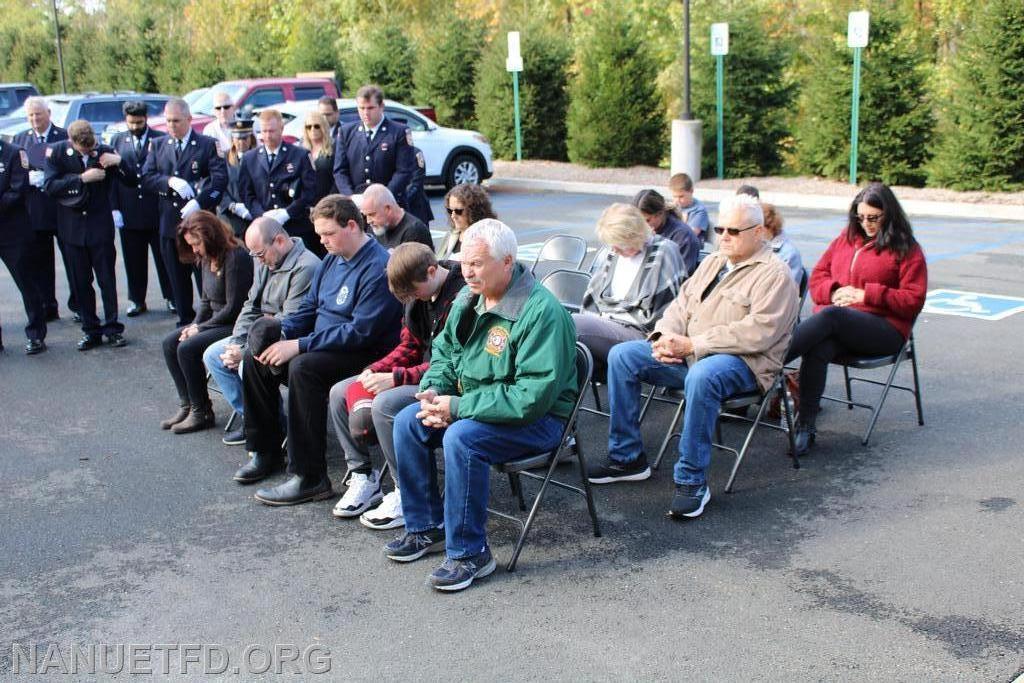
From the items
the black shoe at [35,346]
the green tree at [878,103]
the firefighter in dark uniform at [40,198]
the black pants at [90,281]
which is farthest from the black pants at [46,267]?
the green tree at [878,103]

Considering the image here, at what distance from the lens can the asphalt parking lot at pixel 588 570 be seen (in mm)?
4113

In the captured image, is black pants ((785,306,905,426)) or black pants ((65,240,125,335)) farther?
black pants ((65,240,125,335))

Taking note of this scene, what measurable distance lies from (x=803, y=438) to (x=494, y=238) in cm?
241

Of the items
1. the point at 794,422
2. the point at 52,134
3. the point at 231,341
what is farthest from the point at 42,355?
the point at 794,422

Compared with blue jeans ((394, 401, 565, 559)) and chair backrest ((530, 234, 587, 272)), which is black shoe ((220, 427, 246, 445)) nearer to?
blue jeans ((394, 401, 565, 559))

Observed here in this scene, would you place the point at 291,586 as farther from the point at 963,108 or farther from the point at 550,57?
the point at 550,57

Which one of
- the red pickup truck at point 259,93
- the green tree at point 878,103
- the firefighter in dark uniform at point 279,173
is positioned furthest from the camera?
the red pickup truck at point 259,93

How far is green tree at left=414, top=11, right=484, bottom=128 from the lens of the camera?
26094mm

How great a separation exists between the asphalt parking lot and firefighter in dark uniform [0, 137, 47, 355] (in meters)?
2.26

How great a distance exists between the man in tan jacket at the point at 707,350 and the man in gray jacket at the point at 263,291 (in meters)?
1.94

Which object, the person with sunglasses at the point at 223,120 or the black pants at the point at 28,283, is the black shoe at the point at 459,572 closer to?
the black pants at the point at 28,283

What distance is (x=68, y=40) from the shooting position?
146ft

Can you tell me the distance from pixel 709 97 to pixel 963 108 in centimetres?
518

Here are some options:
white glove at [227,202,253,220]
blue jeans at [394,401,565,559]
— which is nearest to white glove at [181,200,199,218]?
white glove at [227,202,253,220]
